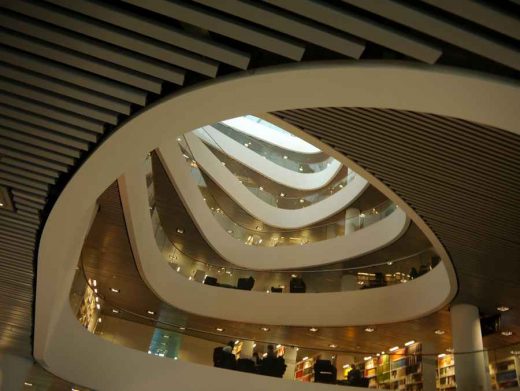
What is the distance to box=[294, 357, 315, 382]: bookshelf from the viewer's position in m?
9.01

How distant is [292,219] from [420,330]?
7199 millimetres

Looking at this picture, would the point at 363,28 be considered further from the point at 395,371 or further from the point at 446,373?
the point at 446,373

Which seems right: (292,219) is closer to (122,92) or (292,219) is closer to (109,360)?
(109,360)

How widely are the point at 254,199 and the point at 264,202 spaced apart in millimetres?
510

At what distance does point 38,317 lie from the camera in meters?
5.73

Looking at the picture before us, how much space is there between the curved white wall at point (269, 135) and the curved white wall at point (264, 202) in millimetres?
5231

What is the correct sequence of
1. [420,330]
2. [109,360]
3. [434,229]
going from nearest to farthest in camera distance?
[434,229] < [109,360] < [420,330]

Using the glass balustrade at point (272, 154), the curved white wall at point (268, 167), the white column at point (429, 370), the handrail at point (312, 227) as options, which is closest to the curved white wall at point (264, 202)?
the handrail at point (312, 227)

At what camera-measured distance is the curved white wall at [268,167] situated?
18906mm

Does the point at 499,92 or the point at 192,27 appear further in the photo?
the point at 192,27

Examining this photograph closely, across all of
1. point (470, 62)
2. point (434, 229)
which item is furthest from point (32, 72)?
point (434, 229)

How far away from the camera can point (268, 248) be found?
15.0 m

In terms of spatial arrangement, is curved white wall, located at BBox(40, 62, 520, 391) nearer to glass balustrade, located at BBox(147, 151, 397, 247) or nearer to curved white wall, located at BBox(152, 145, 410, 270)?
curved white wall, located at BBox(152, 145, 410, 270)

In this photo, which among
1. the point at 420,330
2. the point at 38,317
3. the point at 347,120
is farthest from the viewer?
the point at 420,330
